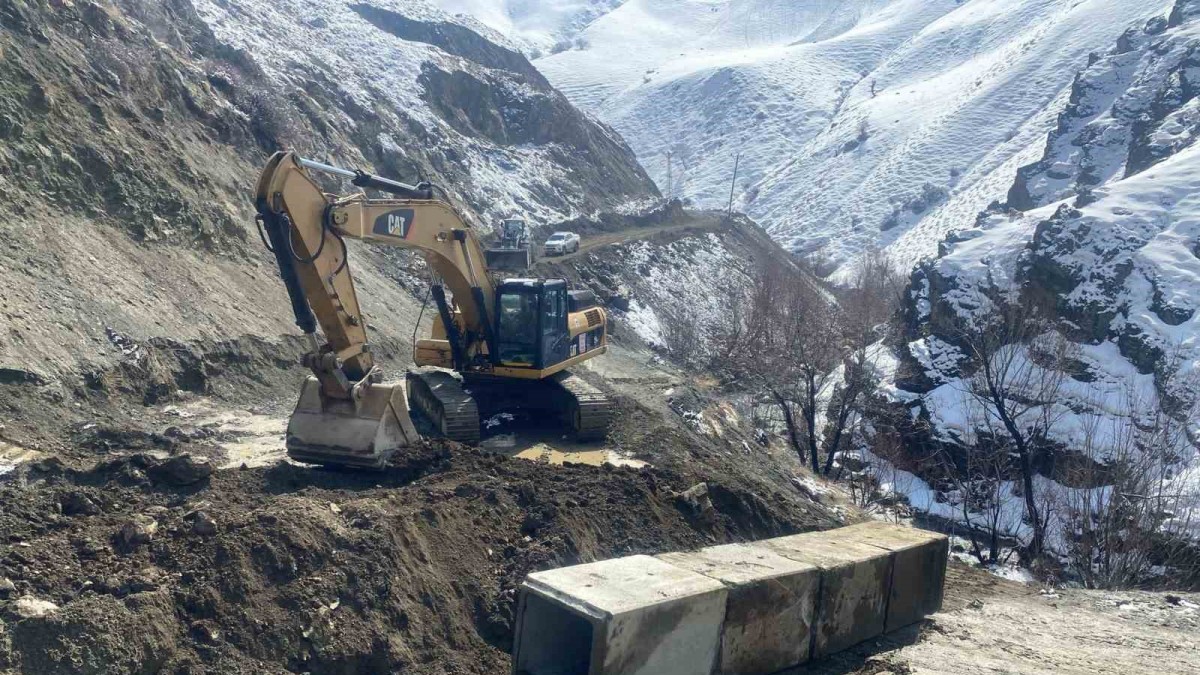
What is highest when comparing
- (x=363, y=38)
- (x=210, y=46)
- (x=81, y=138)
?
(x=363, y=38)

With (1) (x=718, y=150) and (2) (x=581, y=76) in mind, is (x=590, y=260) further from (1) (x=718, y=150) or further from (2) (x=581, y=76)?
(2) (x=581, y=76)

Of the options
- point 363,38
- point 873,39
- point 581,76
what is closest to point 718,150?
point 581,76

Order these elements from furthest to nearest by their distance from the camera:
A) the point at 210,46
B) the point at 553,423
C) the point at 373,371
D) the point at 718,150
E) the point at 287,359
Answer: the point at 718,150
the point at 210,46
the point at 287,359
the point at 553,423
the point at 373,371

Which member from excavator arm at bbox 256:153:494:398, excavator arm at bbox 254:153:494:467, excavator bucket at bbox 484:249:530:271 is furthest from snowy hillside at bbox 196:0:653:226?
excavator arm at bbox 254:153:494:467

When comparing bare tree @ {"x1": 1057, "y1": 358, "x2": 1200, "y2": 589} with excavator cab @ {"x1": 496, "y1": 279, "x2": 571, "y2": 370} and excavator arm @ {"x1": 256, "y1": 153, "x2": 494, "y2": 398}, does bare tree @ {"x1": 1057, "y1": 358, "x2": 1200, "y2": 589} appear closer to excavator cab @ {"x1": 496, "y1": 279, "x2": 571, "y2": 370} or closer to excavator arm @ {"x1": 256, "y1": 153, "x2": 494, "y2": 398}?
excavator cab @ {"x1": 496, "y1": 279, "x2": 571, "y2": 370}

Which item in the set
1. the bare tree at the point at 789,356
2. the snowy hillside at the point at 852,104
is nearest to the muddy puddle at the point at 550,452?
the bare tree at the point at 789,356

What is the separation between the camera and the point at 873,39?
125m

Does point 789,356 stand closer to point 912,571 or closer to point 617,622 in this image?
point 912,571

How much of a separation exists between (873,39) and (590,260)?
98678 millimetres

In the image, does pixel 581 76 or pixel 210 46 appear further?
pixel 581 76

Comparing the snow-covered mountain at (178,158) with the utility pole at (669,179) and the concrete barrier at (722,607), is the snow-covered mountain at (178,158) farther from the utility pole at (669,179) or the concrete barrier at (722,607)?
the utility pole at (669,179)

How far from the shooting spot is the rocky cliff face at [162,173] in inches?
541

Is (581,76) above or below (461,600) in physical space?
above

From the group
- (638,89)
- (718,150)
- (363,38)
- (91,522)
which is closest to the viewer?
(91,522)
